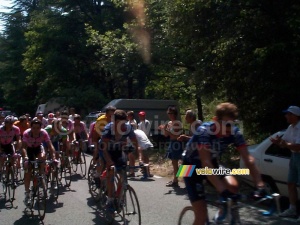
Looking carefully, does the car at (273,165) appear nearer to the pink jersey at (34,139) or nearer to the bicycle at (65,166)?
the pink jersey at (34,139)

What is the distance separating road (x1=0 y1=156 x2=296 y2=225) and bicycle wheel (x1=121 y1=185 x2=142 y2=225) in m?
0.47

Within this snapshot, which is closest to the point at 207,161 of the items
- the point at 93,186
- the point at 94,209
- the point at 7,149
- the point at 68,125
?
the point at 94,209

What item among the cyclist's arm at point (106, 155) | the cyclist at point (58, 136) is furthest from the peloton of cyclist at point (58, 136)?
the cyclist's arm at point (106, 155)

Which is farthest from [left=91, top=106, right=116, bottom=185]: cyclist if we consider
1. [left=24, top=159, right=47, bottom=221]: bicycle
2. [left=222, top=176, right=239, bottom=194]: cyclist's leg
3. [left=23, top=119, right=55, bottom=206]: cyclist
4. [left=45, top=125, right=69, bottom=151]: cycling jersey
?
[left=222, top=176, right=239, bottom=194]: cyclist's leg

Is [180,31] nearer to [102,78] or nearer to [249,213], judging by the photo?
[249,213]

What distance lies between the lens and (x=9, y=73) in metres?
42.0

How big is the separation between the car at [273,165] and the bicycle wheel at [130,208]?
2.91m

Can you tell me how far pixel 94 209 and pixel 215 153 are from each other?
13.8 feet

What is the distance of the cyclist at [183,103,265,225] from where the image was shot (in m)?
4.73

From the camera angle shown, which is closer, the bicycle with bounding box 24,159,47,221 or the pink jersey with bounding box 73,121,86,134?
the bicycle with bounding box 24,159,47,221

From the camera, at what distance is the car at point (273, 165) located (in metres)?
8.41

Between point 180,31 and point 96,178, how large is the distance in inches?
265

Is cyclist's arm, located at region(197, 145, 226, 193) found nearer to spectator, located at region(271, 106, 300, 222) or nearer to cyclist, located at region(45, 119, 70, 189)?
spectator, located at region(271, 106, 300, 222)

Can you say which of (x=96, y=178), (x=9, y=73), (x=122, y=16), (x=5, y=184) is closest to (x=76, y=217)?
(x=96, y=178)
